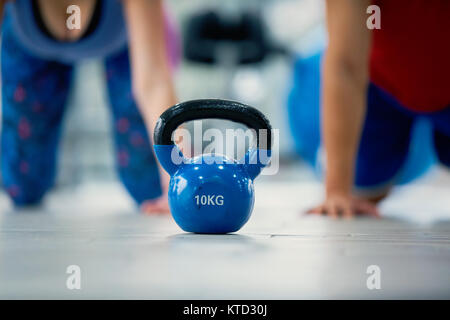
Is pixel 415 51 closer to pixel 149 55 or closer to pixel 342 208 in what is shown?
pixel 342 208

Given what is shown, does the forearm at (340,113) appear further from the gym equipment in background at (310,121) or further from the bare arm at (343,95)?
the gym equipment in background at (310,121)

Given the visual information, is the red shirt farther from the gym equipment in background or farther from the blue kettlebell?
the blue kettlebell

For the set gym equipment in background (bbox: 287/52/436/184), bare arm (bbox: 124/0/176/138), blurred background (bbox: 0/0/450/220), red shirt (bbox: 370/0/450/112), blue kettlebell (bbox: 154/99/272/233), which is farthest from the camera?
blurred background (bbox: 0/0/450/220)

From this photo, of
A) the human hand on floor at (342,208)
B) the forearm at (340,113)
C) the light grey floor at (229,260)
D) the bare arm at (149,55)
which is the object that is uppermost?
the bare arm at (149,55)

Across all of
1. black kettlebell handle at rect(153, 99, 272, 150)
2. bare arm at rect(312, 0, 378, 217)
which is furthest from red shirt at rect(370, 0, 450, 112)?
black kettlebell handle at rect(153, 99, 272, 150)

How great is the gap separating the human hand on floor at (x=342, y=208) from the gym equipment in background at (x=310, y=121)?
0.76 m

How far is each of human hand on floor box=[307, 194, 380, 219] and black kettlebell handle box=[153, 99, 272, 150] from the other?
44cm

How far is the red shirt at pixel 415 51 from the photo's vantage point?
1583mm

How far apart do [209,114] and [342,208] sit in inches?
20.4

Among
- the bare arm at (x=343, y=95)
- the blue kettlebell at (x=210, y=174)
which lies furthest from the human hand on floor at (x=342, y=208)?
the blue kettlebell at (x=210, y=174)

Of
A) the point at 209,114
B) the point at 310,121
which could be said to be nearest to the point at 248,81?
the point at 310,121

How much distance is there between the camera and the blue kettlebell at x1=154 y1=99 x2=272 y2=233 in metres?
0.96

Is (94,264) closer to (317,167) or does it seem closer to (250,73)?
(317,167)
